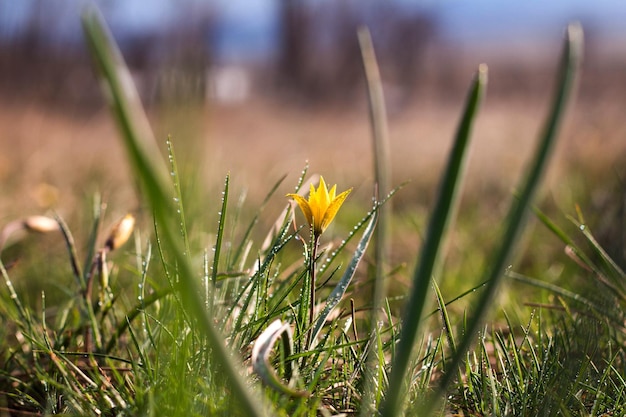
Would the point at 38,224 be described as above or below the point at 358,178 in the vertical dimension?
above

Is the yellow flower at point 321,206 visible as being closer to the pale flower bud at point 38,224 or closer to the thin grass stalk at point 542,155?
the thin grass stalk at point 542,155

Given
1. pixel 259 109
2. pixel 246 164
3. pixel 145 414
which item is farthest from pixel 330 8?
pixel 145 414

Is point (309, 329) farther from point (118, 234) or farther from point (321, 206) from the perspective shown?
point (118, 234)

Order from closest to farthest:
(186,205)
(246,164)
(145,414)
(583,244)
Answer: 1. (145,414)
2. (186,205)
3. (583,244)
4. (246,164)

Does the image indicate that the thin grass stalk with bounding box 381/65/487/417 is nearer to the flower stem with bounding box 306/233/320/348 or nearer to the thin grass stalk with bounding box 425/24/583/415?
the thin grass stalk with bounding box 425/24/583/415

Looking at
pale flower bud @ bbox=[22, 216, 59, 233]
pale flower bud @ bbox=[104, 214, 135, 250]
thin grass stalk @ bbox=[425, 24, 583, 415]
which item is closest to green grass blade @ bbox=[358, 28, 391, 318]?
thin grass stalk @ bbox=[425, 24, 583, 415]

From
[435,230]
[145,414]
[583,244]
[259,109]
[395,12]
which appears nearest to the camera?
[435,230]

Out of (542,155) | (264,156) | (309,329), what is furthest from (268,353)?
(264,156)

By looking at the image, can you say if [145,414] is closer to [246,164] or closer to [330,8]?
[246,164]

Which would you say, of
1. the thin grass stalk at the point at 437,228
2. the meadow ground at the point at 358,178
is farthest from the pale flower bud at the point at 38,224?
the thin grass stalk at the point at 437,228
